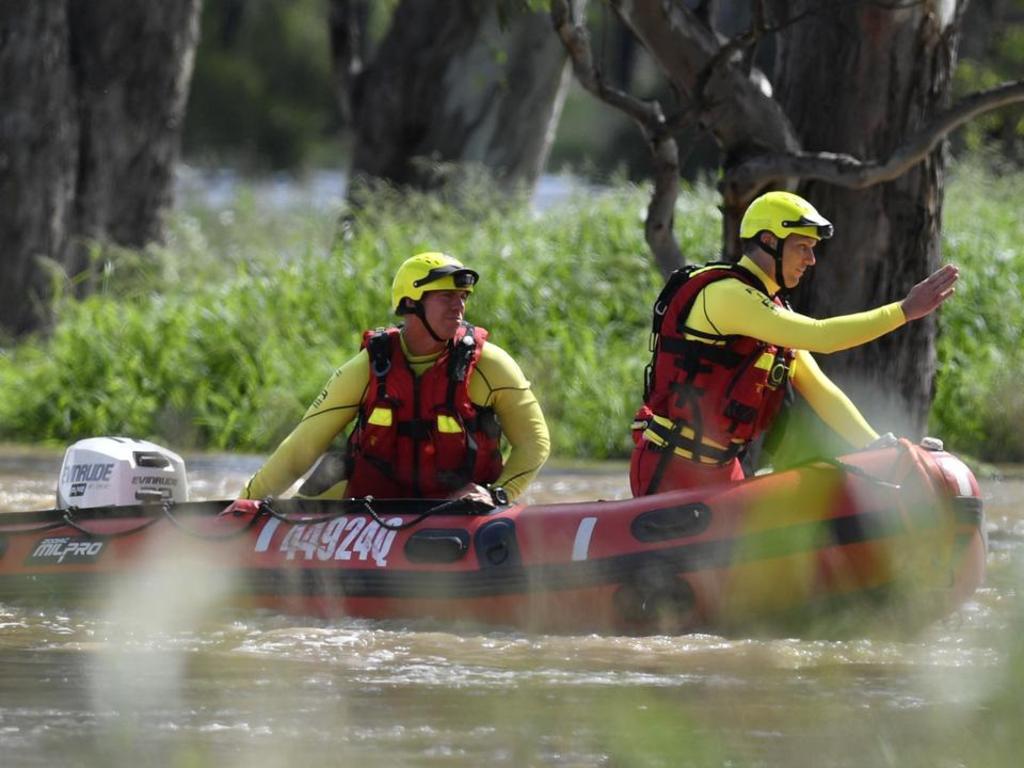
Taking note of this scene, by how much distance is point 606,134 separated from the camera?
36094mm

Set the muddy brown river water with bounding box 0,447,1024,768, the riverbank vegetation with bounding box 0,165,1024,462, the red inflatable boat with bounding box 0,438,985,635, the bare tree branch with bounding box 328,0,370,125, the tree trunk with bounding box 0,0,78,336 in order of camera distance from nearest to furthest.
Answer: the muddy brown river water with bounding box 0,447,1024,768, the red inflatable boat with bounding box 0,438,985,635, the riverbank vegetation with bounding box 0,165,1024,462, the tree trunk with bounding box 0,0,78,336, the bare tree branch with bounding box 328,0,370,125

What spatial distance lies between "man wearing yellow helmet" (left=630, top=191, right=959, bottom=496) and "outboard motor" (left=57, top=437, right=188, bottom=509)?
6.18ft

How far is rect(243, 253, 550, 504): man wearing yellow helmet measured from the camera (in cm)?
803

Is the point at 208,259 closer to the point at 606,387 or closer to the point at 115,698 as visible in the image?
the point at 606,387

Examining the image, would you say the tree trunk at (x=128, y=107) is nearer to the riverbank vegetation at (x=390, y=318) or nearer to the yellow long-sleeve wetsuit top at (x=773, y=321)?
the riverbank vegetation at (x=390, y=318)

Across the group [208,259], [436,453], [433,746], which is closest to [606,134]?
[208,259]

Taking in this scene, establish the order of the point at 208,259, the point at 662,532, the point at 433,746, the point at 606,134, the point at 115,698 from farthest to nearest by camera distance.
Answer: the point at 606,134, the point at 208,259, the point at 662,532, the point at 115,698, the point at 433,746

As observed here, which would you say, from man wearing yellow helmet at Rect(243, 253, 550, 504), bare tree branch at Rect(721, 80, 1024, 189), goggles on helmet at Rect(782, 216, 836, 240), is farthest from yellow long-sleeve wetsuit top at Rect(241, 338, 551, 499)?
bare tree branch at Rect(721, 80, 1024, 189)

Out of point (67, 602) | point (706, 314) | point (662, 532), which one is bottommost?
point (67, 602)

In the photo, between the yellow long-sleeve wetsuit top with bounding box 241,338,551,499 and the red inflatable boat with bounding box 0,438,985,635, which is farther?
the yellow long-sleeve wetsuit top with bounding box 241,338,551,499

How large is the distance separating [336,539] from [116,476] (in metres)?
1.02

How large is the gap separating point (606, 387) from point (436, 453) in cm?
533

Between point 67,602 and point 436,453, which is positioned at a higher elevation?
point 436,453

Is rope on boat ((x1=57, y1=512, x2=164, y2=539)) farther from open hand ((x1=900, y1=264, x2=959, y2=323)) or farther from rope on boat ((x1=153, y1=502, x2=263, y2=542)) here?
open hand ((x1=900, y1=264, x2=959, y2=323))
